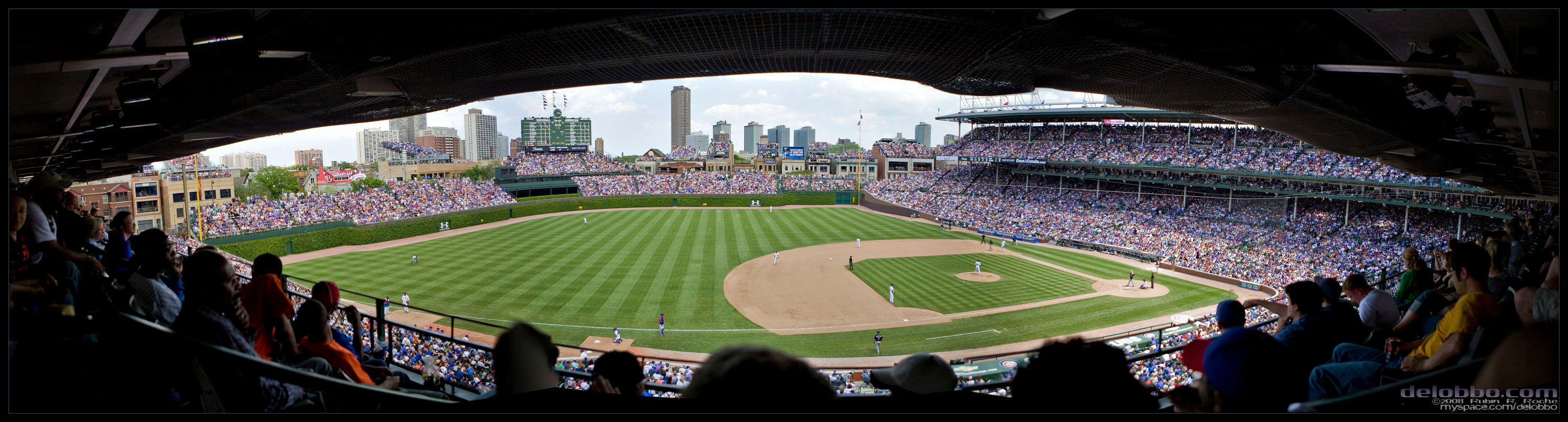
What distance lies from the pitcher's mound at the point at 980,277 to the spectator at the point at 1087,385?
87.0 feet

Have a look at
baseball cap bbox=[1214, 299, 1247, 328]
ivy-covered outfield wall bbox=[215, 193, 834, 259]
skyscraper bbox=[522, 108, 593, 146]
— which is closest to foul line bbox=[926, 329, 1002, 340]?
baseball cap bbox=[1214, 299, 1247, 328]

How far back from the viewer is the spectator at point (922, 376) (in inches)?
113

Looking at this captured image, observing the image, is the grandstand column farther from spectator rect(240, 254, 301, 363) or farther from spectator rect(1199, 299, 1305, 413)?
spectator rect(240, 254, 301, 363)

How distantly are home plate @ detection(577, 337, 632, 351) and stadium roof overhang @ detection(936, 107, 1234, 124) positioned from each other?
3316cm

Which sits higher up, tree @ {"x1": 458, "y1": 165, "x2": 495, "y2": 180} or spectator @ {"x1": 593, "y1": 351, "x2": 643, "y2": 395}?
tree @ {"x1": 458, "y1": 165, "x2": 495, "y2": 180}

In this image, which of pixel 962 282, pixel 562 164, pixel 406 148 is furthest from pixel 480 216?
pixel 406 148

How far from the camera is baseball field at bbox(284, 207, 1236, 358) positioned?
20.1 meters

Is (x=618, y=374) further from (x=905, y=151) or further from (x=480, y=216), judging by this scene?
(x=905, y=151)

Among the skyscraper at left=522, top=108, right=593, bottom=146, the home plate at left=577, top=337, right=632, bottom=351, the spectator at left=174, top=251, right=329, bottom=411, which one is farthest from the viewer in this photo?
the skyscraper at left=522, top=108, right=593, bottom=146

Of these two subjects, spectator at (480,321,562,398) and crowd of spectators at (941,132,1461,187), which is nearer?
spectator at (480,321,562,398)

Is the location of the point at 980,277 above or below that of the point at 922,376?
below

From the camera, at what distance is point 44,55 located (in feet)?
11.6

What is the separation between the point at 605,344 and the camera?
18.5m

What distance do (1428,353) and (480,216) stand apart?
162ft
